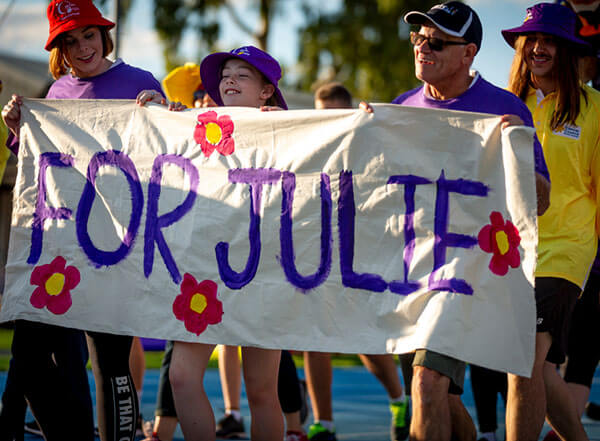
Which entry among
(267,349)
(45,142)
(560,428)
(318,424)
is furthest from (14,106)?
(560,428)

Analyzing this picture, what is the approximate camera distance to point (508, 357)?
3229 millimetres

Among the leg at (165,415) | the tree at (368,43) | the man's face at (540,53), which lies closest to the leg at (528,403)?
the man's face at (540,53)

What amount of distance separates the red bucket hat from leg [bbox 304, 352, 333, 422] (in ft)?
7.03

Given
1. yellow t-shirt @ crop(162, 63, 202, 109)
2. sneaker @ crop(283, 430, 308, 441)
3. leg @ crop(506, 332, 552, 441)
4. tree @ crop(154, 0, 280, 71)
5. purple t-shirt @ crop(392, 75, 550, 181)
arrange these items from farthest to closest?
1. tree @ crop(154, 0, 280, 71)
2. yellow t-shirt @ crop(162, 63, 202, 109)
3. sneaker @ crop(283, 430, 308, 441)
4. leg @ crop(506, 332, 552, 441)
5. purple t-shirt @ crop(392, 75, 550, 181)

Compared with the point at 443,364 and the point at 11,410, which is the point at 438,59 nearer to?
the point at 443,364

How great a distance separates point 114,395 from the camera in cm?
349

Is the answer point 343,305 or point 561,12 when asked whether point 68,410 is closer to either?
point 343,305

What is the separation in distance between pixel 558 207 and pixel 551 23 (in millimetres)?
810

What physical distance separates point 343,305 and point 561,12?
1648mm

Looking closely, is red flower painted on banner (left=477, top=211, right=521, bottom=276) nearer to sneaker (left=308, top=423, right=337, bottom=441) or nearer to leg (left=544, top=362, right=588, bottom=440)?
leg (left=544, top=362, right=588, bottom=440)

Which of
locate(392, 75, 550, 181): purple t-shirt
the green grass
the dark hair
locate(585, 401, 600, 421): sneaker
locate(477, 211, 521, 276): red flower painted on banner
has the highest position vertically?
the dark hair

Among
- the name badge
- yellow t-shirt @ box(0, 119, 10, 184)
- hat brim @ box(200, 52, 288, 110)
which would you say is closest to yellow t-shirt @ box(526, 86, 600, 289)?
the name badge

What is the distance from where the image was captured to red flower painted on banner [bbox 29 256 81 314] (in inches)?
145

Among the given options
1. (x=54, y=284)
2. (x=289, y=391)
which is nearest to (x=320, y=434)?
(x=289, y=391)
